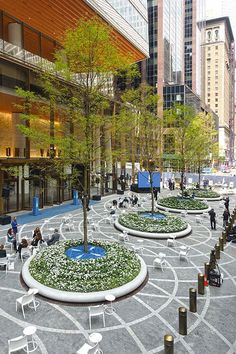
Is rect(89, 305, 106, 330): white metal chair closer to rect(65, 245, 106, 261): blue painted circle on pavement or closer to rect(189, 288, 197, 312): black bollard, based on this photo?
rect(189, 288, 197, 312): black bollard

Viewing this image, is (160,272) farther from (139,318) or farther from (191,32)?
(191,32)

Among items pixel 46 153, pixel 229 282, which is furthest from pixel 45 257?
pixel 46 153

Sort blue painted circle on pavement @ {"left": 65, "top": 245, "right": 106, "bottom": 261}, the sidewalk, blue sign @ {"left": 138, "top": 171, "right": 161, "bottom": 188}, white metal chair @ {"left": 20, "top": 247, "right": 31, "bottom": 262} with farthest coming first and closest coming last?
blue sign @ {"left": 138, "top": 171, "right": 161, "bottom": 188}
the sidewalk
white metal chair @ {"left": 20, "top": 247, "right": 31, "bottom": 262}
blue painted circle on pavement @ {"left": 65, "top": 245, "right": 106, "bottom": 261}

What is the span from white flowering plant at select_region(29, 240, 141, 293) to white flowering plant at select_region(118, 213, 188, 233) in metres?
5.66

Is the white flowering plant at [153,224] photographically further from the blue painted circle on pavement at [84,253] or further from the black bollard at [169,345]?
the black bollard at [169,345]

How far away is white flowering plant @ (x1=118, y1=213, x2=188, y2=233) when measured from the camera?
20.2 meters

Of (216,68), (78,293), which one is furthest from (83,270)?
(216,68)

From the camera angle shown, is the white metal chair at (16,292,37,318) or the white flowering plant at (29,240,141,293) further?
the white flowering plant at (29,240,141,293)

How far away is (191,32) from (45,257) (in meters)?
115

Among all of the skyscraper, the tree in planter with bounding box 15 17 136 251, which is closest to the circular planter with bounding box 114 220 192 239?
the tree in planter with bounding box 15 17 136 251

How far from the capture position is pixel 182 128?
3378 cm

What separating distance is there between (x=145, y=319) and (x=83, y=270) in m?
3.63

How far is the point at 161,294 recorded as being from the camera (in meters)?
11.7

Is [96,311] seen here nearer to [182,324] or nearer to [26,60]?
[182,324]
